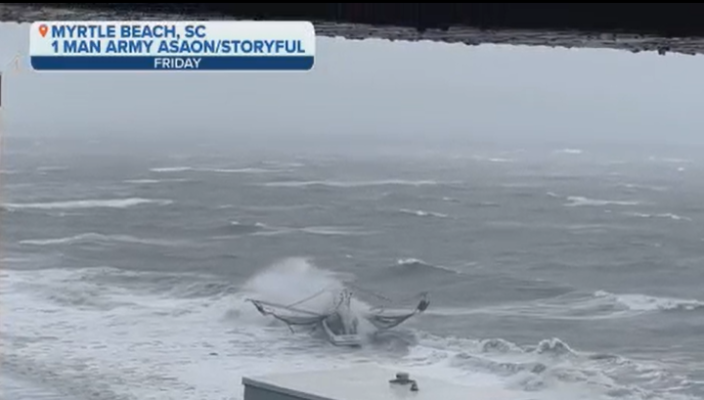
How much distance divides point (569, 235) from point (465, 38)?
23.1 m

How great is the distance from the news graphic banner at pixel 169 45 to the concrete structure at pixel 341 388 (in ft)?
8.76

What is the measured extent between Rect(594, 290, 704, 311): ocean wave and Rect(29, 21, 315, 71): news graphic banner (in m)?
17.2

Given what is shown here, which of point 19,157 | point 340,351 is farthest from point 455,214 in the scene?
point 340,351

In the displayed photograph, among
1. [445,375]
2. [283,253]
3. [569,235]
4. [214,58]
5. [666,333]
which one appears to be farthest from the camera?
[569,235]

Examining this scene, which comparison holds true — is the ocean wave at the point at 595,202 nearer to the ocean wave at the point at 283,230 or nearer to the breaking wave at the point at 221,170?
the ocean wave at the point at 283,230

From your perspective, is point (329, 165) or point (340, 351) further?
point (329, 165)

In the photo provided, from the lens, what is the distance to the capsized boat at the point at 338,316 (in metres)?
17.5

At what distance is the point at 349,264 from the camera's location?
73.0ft

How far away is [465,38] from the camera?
3160 millimetres

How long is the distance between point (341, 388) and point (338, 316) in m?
12.5

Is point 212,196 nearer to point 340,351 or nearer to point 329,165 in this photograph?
point 329,165

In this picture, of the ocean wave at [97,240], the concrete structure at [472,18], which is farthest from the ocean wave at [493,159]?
the concrete structure at [472,18]

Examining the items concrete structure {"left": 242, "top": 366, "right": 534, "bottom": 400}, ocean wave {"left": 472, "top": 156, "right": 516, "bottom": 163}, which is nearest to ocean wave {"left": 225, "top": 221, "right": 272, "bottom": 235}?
ocean wave {"left": 472, "top": 156, "right": 516, "bottom": 163}

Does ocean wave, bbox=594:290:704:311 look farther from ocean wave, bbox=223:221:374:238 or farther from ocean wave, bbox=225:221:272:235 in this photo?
ocean wave, bbox=225:221:272:235
